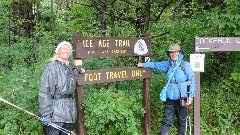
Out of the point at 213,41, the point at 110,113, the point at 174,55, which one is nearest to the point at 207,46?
the point at 213,41

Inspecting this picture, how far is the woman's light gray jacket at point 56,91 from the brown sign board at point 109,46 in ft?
1.94

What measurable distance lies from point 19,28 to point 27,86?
794 cm

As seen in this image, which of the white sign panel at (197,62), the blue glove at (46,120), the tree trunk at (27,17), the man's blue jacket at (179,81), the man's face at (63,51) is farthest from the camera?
the tree trunk at (27,17)

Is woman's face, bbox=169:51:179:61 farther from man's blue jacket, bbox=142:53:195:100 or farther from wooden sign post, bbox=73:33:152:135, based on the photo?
wooden sign post, bbox=73:33:152:135

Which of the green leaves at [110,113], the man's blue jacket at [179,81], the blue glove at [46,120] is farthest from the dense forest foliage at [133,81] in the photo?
the blue glove at [46,120]

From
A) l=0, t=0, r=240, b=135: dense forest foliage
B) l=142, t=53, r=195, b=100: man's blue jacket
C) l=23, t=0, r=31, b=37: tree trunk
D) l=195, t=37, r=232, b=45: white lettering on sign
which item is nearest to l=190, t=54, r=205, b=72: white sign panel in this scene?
l=195, t=37, r=232, b=45: white lettering on sign

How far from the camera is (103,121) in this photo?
495 cm

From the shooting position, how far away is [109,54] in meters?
5.25

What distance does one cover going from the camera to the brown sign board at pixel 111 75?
5.01 meters

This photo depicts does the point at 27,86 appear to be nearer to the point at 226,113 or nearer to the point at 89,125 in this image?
the point at 89,125

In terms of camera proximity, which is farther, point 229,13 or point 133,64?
point 133,64

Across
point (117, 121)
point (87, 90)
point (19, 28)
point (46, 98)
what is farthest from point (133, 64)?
point (19, 28)

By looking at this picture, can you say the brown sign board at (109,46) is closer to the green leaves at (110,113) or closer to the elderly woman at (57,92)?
the elderly woman at (57,92)

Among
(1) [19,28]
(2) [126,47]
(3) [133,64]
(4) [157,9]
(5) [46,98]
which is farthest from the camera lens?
(1) [19,28]
